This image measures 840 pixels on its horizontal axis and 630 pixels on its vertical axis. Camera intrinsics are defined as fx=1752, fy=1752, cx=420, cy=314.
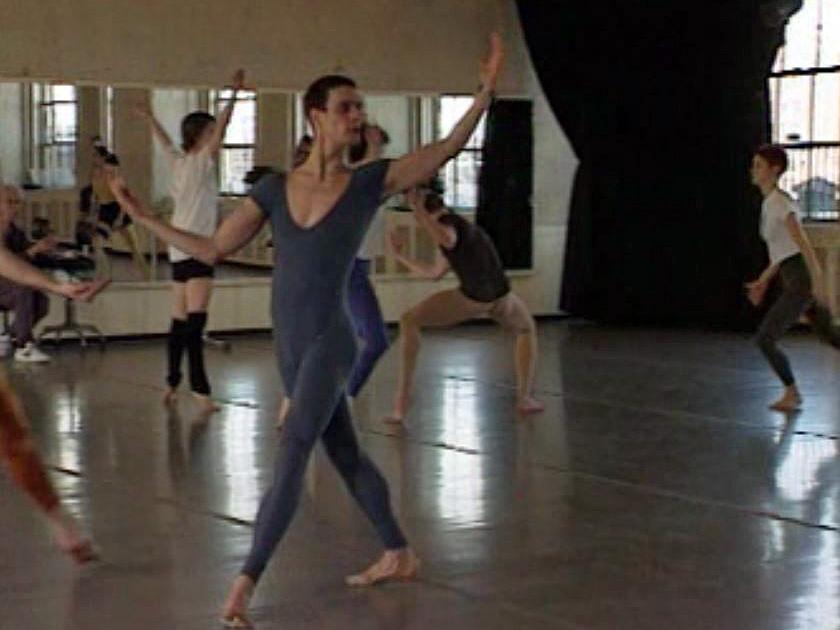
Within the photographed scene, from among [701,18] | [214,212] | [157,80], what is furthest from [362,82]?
[214,212]

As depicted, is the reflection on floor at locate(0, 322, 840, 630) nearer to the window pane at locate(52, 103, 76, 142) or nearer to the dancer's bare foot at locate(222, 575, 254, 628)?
the dancer's bare foot at locate(222, 575, 254, 628)

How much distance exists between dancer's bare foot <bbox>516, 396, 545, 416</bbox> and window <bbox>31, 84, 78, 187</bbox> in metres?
5.80

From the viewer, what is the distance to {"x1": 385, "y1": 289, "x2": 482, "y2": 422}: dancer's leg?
9.82 meters

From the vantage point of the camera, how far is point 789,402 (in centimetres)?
1041

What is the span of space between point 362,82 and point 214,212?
5397 millimetres

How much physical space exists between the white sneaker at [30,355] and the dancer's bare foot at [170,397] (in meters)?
2.35

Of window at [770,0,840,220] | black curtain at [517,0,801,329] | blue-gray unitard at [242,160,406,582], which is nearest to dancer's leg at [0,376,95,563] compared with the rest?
blue-gray unitard at [242,160,406,582]

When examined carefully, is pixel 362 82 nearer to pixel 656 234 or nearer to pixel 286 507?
pixel 656 234

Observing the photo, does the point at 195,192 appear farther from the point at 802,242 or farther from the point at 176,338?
the point at 802,242

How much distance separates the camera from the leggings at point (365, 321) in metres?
9.57

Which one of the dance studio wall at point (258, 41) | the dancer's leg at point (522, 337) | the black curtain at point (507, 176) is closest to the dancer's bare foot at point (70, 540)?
the dancer's leg at point (522, 337)

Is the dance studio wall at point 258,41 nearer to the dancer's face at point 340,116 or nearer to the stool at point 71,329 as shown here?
the stool at point 71,329

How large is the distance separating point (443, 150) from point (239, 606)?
4.99 feet

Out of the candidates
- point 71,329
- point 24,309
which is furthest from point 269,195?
point 71,329
